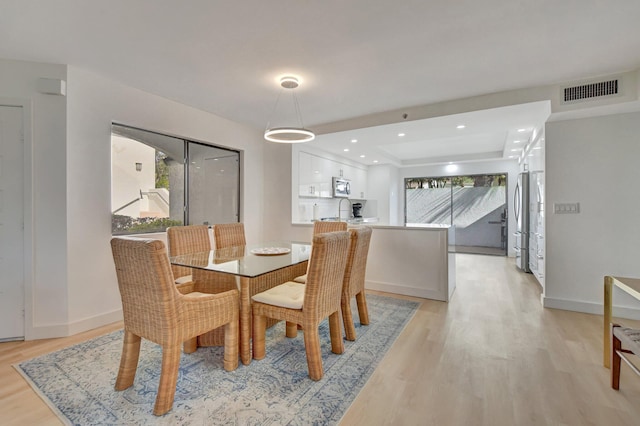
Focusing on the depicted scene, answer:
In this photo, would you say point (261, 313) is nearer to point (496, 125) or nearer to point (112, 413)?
point (112, 413)

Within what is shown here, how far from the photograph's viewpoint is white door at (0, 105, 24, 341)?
2.55 m

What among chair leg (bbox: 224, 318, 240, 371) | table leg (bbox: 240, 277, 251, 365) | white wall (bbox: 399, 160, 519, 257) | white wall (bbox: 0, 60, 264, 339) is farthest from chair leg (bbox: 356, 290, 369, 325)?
white wall (bbox: 399, 160, 519, 257)

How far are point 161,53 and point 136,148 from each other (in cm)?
132

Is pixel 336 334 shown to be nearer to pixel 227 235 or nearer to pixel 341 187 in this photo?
pixel 227 235

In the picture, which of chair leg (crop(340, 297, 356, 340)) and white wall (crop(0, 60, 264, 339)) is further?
white wall (crop(0, 60, 264, 339))

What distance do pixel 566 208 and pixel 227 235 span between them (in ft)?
12.9

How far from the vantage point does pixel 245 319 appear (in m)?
2.09

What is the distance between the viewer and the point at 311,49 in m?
2.35

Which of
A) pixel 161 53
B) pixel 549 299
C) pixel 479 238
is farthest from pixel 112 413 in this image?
pixel 479 238

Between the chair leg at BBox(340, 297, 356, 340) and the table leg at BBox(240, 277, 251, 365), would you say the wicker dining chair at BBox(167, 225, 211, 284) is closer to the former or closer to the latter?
the table leg at BBox(240, 277, 251, 365)

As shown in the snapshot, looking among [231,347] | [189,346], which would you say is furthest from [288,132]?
[189,346]

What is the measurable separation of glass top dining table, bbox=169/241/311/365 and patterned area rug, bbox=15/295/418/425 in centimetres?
28

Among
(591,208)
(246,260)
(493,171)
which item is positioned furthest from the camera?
(493,171)

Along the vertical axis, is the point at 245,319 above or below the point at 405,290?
above
